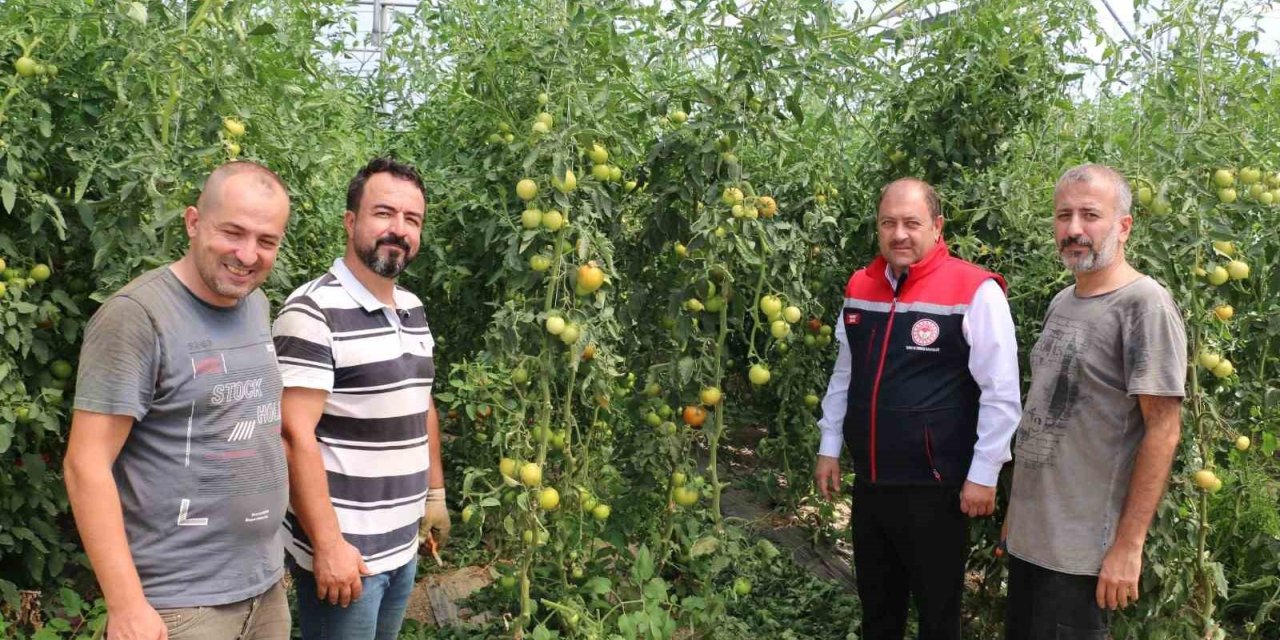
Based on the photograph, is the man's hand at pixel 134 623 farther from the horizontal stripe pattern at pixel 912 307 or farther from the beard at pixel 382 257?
the horizontal stripe pattern at pixel 912 307

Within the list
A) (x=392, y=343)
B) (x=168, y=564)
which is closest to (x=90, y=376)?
(x=168, y=564)

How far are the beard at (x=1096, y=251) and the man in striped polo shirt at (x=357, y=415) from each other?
142 cm

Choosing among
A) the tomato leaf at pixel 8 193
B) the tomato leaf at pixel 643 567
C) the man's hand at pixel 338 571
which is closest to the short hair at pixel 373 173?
the man's hand at pixel 338 571

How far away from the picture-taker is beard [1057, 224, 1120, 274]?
209 centimetres

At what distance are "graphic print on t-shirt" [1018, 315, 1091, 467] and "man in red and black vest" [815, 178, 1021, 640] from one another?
0.15 ft

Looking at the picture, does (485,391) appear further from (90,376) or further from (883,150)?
(883,150)

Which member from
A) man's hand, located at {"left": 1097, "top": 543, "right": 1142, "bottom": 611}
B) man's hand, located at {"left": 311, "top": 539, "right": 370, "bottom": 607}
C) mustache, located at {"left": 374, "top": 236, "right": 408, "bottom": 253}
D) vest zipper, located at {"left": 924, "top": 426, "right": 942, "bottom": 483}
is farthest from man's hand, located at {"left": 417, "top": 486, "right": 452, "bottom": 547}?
man's hand, located at {"left": 1097, "top": 543, "right": 1142, "bottom": 611}

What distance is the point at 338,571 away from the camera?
68.6 inches

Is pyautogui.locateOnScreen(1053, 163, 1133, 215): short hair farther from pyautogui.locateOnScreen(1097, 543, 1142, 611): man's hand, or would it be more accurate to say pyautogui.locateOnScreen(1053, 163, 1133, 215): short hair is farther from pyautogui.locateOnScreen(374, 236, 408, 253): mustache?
pyautogui.locateOnScreen(374, 236, 408, 253): mustache

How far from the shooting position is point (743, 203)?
90.0 inches

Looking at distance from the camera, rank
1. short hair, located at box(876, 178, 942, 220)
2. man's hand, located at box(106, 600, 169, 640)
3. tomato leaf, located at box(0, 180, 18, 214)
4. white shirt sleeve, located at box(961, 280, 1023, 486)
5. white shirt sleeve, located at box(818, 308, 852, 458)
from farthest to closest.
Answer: white shirt sleeve, located at box(818, 308, 852, 458)
short hair, located at box(876, 178, 942, 220)
white shirt sleeve, located at box(961, 280, 1023, 486)
tomato leaf, located at box(0, 180, 18, 214)
man's hand, located at box(106, 600, 169, 640)

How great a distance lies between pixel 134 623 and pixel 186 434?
0.97 ft

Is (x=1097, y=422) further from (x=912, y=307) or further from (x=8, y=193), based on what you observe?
(x=8, y=193)

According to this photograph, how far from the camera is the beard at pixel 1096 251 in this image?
2092 millimetres
